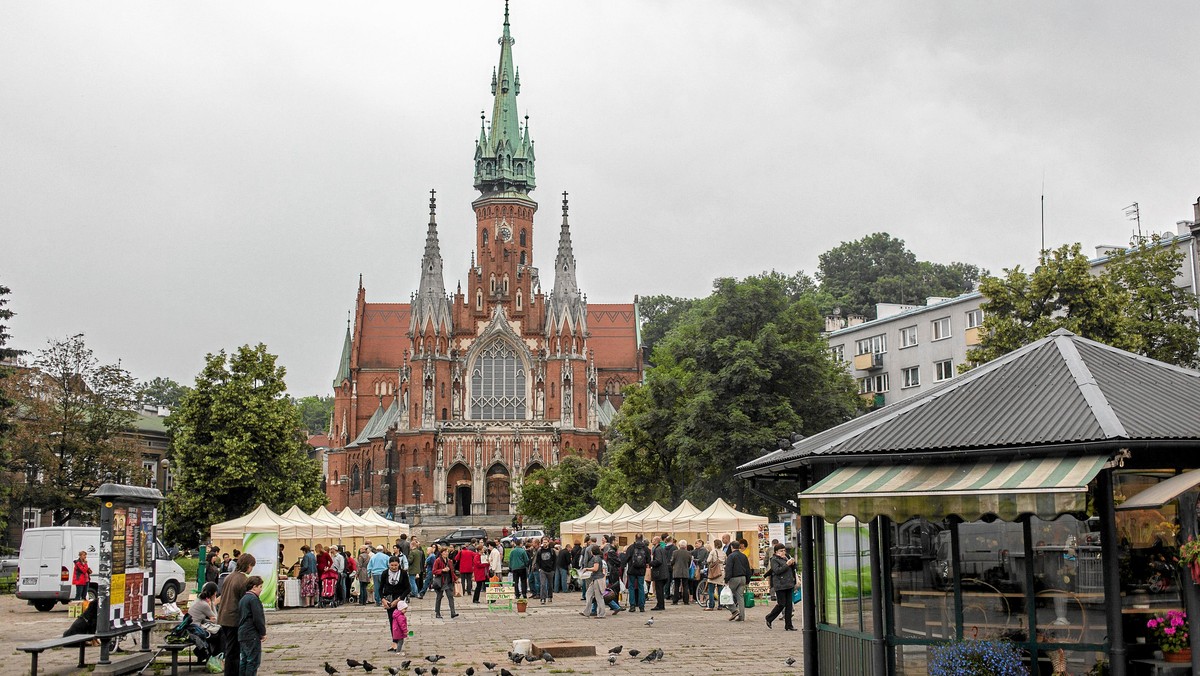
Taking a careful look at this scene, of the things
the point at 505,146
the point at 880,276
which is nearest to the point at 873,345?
the point at 505,146

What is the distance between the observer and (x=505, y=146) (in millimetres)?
95438

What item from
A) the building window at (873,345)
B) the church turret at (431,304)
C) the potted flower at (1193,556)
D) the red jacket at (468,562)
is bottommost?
the red jacket at (468,562)

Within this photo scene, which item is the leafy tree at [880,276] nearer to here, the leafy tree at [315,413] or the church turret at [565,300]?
the church turret at [565,300]

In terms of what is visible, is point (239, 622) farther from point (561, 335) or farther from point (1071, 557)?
point (561, 335)

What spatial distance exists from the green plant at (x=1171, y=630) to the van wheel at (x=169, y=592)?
1026 inches

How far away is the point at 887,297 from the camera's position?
106 metres

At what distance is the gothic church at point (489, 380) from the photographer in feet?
274

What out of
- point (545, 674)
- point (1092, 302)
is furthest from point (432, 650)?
point (1092, 302)

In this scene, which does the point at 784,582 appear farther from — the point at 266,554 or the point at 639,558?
the point at 266,554

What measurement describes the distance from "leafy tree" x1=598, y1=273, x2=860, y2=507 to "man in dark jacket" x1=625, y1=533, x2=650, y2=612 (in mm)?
14661

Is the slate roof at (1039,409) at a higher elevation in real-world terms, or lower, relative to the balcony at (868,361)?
lower

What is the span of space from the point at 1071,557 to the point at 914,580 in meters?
1.52

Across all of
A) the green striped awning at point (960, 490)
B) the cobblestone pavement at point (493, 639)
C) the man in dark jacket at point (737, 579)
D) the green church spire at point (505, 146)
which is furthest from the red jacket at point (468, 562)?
the green church spire at point (505, 146)

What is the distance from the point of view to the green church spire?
3743 inches
